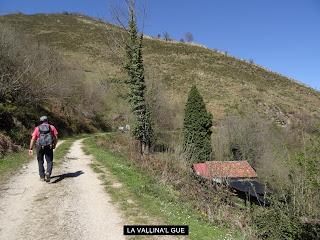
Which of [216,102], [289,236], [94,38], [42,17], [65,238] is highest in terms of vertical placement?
[42,17]

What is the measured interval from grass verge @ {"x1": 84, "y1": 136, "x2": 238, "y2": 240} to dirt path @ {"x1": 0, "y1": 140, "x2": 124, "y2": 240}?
2.26 feet

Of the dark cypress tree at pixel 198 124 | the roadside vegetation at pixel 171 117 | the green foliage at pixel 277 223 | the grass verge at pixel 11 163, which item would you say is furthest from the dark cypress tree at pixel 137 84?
Answer: the green foliage at pixel 277 223

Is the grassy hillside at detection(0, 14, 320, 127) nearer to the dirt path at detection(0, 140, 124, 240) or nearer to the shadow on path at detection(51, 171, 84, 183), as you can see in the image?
the shadow on path at detection(51, 171, 84, 183)

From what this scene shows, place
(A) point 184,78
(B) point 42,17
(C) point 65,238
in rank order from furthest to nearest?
(B) point 42,17 < (A) point 184,78 < (C) point 65,238

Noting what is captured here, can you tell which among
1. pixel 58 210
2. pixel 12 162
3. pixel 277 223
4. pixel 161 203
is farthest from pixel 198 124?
pixel 58 210

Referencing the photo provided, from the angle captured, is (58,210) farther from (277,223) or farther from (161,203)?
(277,223)

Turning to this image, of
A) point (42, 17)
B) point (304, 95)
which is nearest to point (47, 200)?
point (304, 95)

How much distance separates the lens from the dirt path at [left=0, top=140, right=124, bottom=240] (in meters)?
7.70

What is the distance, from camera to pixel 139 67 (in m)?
27.1

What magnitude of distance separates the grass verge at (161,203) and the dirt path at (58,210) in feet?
2.26

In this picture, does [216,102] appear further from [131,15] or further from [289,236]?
[289,236]

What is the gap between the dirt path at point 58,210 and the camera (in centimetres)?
770

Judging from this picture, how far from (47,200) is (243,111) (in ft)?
188

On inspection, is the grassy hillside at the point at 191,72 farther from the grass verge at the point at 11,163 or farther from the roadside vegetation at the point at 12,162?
the grass verge at the point at 11,163
